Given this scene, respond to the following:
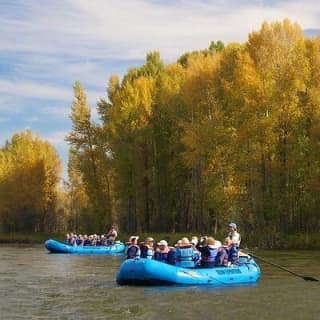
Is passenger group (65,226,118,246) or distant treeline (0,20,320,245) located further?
passenger group (65,226,118,246)

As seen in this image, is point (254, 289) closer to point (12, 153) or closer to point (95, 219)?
point (95, 219)

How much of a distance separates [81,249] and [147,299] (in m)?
25.2

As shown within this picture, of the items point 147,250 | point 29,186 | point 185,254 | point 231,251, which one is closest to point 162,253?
point 147,250

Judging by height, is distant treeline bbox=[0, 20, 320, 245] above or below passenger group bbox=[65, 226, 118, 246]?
above

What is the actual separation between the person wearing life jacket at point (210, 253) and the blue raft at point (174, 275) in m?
0.44

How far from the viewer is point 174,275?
2194 cm

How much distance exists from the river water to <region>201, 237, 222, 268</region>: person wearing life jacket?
5.07 ft

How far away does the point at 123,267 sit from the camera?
2223 centimetres

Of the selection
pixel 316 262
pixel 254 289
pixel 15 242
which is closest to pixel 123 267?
pixel 254 289

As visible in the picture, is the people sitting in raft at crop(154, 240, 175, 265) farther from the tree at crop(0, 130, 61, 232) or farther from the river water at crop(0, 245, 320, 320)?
the tree at crop(0, 130, 61, 232)

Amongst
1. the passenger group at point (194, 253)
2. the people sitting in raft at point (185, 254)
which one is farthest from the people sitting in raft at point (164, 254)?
the people sitting in raft at point (185, 254)

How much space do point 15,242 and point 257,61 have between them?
1310 inches

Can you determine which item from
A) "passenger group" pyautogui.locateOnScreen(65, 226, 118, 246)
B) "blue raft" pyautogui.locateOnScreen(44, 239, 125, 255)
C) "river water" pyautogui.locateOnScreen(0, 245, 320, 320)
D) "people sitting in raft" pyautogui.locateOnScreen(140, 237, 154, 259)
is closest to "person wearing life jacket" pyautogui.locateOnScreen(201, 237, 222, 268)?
"river water" pyautogui.locateOnScreen(0, 245, 320, 320)

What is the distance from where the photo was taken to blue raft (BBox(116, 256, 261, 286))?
2167cm
